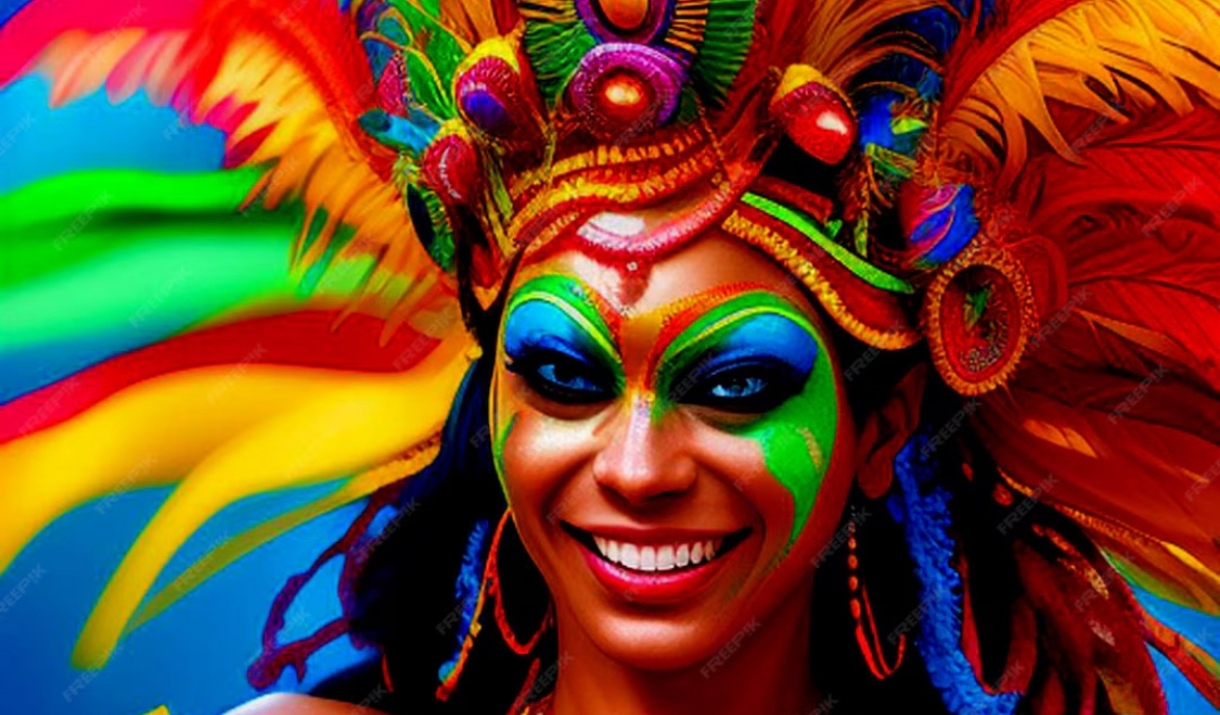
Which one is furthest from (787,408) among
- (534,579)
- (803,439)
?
(534,579)

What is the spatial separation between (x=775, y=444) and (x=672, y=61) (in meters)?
0.59

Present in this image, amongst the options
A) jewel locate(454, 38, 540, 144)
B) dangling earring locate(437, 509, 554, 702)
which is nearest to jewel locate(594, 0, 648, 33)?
jewel locate(454, 38, 540, 144)

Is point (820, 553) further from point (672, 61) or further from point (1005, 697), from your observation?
point (672, 61)

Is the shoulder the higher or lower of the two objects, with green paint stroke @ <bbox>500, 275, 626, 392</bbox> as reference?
lower

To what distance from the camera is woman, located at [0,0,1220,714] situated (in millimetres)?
2156

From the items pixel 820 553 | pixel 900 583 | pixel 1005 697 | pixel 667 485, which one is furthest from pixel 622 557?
pixel 1005 697

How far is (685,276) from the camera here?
2.15 m

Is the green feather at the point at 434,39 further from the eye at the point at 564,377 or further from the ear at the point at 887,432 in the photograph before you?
the ear at the point at 887,432

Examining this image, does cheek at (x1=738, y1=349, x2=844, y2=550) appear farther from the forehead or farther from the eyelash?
the forehead

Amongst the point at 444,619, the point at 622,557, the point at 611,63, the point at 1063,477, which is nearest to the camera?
the point at 611,63

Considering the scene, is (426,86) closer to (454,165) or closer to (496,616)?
(454,165)

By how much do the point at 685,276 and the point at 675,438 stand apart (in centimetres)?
24

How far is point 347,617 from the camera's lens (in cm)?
296

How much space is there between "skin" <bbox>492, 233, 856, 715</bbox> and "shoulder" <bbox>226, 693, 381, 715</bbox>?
80cm
